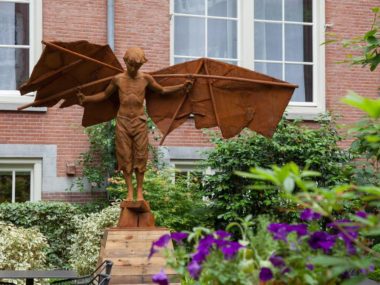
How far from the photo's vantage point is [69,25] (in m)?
11.2

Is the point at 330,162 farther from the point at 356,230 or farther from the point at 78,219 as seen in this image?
the point at 356,230

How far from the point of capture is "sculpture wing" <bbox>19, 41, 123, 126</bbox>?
683cm

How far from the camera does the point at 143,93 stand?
673 centimetres

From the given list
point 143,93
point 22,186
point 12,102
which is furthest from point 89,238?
point 143,93

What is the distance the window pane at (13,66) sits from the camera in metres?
11.1

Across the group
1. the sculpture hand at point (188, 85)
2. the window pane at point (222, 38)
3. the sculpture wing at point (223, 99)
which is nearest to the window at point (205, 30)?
the window pane at point (222, 38)

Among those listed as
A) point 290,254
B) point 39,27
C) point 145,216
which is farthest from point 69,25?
point 290,254

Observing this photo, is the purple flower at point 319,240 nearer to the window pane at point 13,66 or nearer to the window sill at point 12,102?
the window sill at point 12,102

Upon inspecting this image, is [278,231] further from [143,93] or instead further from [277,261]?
[143,93]

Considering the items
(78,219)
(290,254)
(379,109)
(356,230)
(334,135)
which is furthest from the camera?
(334,135)

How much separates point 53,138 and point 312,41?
435cm

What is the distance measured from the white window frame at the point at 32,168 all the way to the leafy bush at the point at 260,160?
232cm

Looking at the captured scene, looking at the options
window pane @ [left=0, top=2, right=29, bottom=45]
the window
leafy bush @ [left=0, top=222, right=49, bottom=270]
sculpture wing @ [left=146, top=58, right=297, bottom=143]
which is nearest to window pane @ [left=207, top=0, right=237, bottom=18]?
the window

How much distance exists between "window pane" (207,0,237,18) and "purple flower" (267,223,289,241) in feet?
31.3
